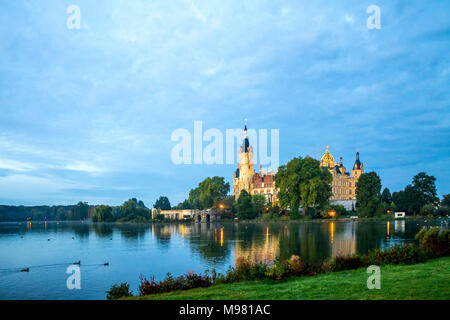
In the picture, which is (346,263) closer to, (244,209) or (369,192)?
(369,192)

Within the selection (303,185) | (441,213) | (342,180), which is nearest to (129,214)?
(303,185)

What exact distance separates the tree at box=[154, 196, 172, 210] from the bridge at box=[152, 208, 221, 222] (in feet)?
14.3

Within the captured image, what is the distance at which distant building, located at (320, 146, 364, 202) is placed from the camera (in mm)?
123069

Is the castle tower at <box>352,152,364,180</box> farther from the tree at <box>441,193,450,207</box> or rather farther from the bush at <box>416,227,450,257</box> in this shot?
the bush at <box>416,227,450,257</box>

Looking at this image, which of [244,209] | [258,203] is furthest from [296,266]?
[258,203]

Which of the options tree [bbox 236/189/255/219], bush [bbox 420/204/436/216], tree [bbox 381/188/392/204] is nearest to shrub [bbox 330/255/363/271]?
bush [bbox 420/204/436/216]

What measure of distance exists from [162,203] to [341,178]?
6043cm

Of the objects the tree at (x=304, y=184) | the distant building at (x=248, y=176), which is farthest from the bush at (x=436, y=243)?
the distant building at (x=248, y=176)

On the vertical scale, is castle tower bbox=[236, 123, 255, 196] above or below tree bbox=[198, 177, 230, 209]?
above

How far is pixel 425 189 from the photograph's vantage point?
8150cm
